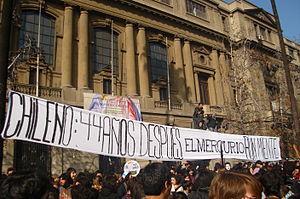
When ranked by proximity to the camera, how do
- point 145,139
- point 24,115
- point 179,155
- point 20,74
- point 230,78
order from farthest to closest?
point 230,78, point 20,74, point 179,155, point 145,139, point 24,115

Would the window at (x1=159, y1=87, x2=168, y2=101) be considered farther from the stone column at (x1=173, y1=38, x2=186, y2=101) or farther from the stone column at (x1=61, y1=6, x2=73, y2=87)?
the stone column at (x1=61, y1=6, x2=73, y2=87)

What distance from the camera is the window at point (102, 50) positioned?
23661 mm

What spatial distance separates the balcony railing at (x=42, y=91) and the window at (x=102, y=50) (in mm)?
4262

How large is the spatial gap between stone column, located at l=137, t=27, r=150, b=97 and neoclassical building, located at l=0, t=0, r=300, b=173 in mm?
88

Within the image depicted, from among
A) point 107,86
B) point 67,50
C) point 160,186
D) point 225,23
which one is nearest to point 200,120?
point 107,86

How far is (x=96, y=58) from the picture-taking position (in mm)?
23688

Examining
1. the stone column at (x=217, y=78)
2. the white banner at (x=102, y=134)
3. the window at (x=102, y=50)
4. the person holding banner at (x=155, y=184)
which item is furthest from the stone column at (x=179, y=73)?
the person holding banner at (x=155, y=184)

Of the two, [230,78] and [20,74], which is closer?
[20,74]

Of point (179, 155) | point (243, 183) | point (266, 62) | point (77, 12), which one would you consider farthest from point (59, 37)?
point (266, 62)

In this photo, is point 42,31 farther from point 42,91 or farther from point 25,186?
point 25,186

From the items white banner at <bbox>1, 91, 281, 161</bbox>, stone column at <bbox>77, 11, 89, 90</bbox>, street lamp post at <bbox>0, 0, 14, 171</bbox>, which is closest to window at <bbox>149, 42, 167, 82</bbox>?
stone column at <bbox>77, 11, 89, 90</bbox>

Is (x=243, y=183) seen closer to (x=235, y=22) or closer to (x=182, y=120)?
(x=182, y=120)

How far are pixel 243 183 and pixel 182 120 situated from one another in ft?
78.2

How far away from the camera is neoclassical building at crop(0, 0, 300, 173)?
1991 centimetres
